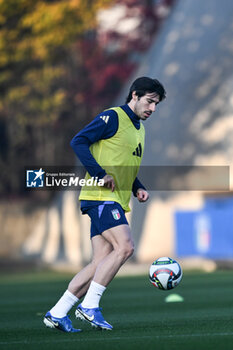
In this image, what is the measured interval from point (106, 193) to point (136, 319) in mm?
2134

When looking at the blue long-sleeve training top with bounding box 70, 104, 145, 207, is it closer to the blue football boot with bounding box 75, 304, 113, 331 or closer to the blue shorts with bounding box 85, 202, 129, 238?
the blue shorts with bounding box 85, 202, 129, 238

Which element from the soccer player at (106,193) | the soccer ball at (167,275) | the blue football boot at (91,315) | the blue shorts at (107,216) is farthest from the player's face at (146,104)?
the blue football boot at (91,315)

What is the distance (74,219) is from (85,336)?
23.2 m

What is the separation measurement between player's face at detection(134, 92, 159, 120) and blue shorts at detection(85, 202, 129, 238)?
3.07 ft

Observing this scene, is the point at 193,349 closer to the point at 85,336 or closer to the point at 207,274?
the point at 85,336

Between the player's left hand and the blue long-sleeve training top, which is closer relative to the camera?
the blue long-sleeve training top

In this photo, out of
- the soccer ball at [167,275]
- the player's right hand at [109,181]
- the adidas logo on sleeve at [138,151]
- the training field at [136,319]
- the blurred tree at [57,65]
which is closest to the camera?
the training field at [136,319]

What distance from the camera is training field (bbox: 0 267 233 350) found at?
762 cm

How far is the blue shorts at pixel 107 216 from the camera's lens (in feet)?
28.0

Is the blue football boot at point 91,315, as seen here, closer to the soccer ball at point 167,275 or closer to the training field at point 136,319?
the training field at point 136,319

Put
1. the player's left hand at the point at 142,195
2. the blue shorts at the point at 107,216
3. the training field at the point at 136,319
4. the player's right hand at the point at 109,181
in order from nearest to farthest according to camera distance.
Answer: the training field at the point at 136,319
the player's right hand at the point at 109,181
the blue shorts at the point at 107,216
the player's left hand at the point at 142,195

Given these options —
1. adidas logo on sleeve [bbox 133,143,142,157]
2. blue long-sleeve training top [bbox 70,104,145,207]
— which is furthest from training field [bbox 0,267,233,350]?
adidas logo on sleeve [bbox 133,143,142,157]

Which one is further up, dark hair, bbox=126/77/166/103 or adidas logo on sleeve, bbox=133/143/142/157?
dark hair, bbox=126/77/166/103

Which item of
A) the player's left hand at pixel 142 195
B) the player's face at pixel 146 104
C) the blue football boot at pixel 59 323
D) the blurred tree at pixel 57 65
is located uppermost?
the blurred tree at pixel 57 65
